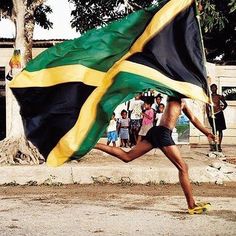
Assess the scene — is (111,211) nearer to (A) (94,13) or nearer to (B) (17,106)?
(B) (17,106)

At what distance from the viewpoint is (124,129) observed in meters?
15.9

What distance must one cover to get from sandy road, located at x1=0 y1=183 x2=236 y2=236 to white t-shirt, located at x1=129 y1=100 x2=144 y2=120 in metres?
5.99

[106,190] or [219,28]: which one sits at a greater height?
[219,28]

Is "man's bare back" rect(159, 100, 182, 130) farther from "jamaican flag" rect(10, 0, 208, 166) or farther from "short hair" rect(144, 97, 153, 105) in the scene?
"short hair" rect(144, 97, 153, 105)

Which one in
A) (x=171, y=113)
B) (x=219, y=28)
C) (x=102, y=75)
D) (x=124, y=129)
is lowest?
(x=124, y=129)

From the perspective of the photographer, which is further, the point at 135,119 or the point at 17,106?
the point at 135,119

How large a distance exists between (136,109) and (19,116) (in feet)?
14.4

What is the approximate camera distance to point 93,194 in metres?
9.23

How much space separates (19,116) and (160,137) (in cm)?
603

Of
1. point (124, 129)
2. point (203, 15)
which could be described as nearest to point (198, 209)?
point (124, 129)

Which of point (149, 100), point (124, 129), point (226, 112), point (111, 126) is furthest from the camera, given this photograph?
point (226, 112)

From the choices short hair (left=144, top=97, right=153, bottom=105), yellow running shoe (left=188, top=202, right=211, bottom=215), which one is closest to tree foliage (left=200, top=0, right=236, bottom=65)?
short hair (left=144, top=97, right=153, bottom=105)

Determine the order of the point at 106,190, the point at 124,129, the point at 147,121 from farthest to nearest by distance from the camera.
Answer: the point at 124,129
the point at 147,121
the point at 106,190

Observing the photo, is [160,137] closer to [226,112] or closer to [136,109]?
[136,109]
